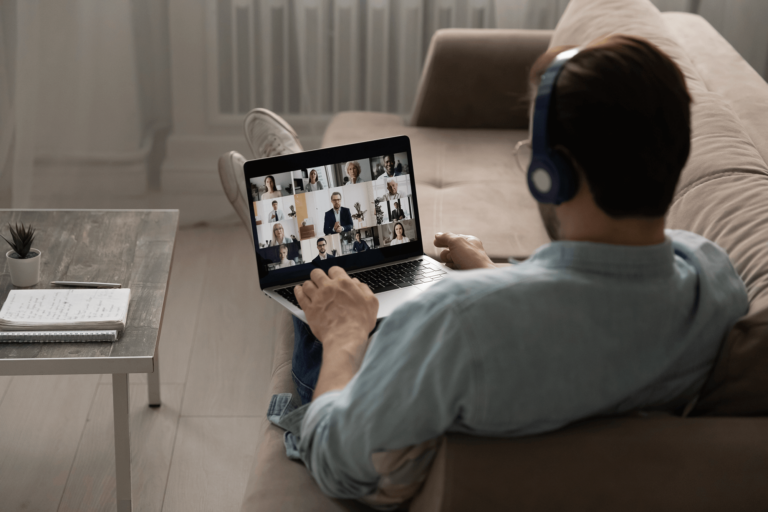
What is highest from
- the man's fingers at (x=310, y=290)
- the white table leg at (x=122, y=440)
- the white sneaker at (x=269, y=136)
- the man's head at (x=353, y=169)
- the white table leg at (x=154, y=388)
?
the man's head at (x=353, y=169)

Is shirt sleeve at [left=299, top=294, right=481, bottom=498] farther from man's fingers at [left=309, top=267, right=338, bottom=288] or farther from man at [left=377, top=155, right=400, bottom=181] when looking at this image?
man at [left=377, top=155, right=400, bottom=181]

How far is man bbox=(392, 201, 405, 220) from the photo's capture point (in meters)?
1.40

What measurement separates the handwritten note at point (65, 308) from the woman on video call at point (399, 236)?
19.4 inches

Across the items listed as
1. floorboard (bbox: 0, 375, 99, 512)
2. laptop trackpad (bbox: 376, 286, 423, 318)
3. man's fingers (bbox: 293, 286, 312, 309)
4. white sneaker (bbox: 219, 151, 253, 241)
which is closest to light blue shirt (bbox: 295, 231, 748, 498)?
man's fingers (bbox: 293, 286, 312, 309)

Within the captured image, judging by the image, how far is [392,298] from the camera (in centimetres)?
127

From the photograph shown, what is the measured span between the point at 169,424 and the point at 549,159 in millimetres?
1336

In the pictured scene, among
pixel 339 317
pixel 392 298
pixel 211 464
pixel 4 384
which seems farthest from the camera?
pixel 4 384

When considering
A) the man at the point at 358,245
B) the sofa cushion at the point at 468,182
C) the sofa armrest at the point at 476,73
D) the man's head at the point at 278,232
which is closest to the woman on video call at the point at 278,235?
the man's head at the point at 278,232

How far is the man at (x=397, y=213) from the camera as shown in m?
1.40

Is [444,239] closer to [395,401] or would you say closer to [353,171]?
[353,171]

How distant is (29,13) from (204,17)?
0.56 m

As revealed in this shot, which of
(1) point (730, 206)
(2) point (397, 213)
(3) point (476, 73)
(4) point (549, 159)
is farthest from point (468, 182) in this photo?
(4) point (549, 159)

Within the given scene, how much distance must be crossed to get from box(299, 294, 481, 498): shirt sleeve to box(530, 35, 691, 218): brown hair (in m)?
0.19

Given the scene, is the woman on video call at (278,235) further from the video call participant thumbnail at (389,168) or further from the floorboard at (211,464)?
the floorboard at (211,464)
